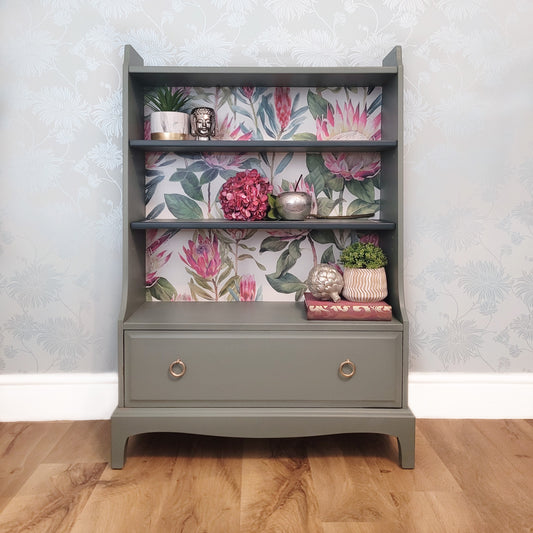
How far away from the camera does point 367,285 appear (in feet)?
6.75

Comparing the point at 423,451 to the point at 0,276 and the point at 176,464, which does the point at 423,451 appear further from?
the point at 0,276

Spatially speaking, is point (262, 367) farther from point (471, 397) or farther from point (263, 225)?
point (471, 397)

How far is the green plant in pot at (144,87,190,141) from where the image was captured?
2.13 m

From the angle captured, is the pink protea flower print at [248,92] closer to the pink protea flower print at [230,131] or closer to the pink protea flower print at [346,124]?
the pink protea flower print at [230,131]

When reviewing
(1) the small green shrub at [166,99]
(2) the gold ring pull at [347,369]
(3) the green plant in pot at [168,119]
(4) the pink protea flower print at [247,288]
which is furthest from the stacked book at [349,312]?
(1) the small green shrub at [166,99]

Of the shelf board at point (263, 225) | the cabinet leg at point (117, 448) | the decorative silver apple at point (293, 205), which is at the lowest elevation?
the cabinet leg at point (117, 448)

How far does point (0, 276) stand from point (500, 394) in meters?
2.21

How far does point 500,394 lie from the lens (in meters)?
2.41

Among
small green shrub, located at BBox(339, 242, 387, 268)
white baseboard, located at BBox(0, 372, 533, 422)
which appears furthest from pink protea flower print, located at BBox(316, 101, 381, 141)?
white baseboard, located at BBox(0, 372, 533, 422)

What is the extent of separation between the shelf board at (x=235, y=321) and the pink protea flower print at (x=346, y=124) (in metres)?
0.75

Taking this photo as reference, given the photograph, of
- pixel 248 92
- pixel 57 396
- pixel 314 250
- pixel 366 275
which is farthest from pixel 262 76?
pixel 57 396

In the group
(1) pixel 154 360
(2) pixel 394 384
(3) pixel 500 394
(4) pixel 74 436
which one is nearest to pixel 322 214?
(2) pixel 394 384

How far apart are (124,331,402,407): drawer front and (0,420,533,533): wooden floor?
238mm

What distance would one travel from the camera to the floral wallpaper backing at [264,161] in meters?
2.28
